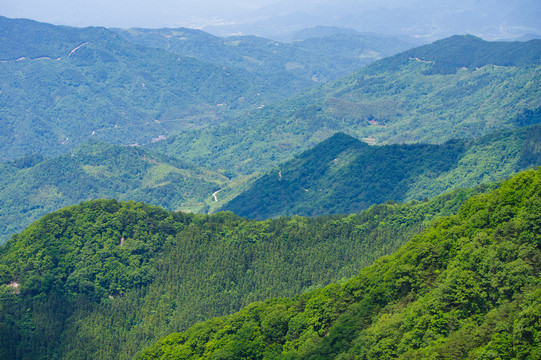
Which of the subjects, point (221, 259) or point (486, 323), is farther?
point (221, 259)


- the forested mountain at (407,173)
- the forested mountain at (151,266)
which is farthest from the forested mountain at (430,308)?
the forested mountain at (407,173)

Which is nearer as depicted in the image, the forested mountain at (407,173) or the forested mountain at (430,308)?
the forested mountain at (430,308)

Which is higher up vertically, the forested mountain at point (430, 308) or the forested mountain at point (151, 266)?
the forested mountain at point (430, 308)

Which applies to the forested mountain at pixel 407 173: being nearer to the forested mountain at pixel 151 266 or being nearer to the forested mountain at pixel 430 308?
the forested mountain at pixel 151 266

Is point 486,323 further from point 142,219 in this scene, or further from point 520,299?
point 142,219

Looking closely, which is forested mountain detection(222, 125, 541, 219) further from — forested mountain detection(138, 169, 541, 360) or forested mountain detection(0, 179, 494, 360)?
forested mountain detection(138, 169, 541, 360)

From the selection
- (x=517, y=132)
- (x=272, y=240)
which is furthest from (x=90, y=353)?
(x=517, y=132)
